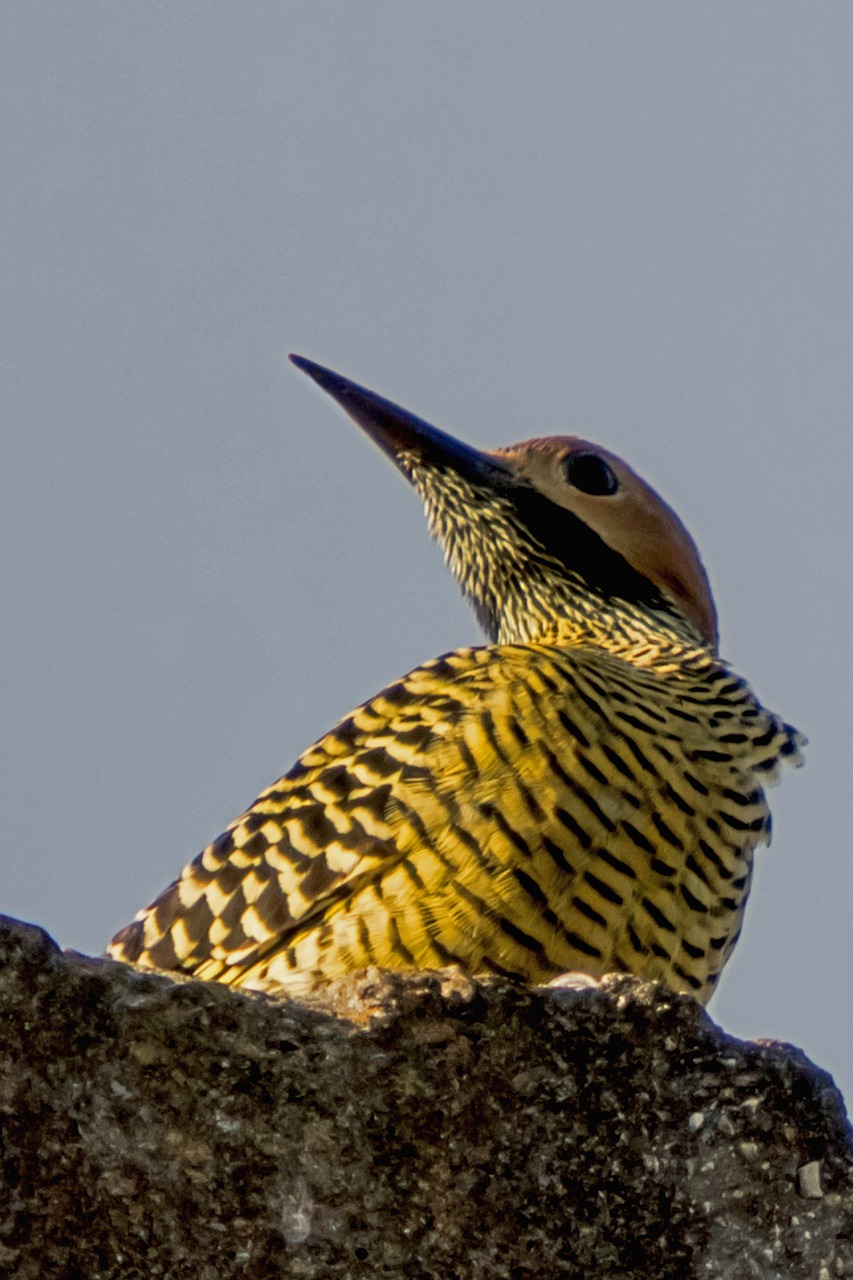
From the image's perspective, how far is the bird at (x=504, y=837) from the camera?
4.11 metres

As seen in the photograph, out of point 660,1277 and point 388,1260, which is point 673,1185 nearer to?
point 660,1277

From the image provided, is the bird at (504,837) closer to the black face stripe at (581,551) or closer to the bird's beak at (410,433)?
the black face stripe at (581,551)

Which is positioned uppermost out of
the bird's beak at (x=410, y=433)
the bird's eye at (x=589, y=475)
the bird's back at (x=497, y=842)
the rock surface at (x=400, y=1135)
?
the bird's beak at (x=410, y=433)

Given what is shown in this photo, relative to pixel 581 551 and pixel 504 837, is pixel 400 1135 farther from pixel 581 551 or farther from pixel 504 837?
pixel 581 551

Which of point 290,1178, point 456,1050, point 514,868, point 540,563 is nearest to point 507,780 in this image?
point 514,868

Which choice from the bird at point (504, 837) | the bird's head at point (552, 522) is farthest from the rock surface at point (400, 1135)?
the bird's head at point (552, 522)

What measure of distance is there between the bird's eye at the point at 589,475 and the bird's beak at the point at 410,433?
21cm

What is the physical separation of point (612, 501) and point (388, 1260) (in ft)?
13.3

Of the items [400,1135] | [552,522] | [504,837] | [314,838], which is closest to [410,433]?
[552,522]

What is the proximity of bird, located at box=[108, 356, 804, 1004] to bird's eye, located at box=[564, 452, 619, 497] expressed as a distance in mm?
826

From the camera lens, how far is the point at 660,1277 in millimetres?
2729

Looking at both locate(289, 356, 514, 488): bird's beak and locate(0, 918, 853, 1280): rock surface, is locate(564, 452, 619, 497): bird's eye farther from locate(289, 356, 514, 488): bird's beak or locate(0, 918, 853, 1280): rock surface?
locate(0, 918, 853, 1280): rock surface

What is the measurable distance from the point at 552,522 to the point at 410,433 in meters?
0.57

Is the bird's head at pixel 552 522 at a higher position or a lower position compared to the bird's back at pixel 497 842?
higher
